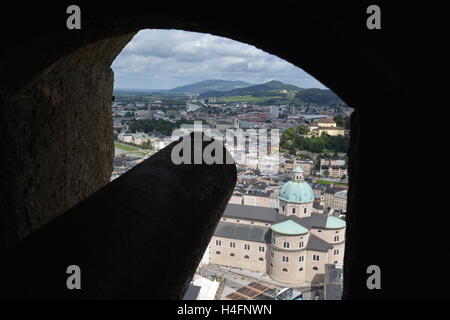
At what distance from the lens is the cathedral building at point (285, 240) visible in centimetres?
2106

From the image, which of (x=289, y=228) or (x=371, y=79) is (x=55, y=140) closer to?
(x=371, y=79)

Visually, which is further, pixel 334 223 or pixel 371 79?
pixel 334 223

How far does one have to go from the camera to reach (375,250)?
0.78m

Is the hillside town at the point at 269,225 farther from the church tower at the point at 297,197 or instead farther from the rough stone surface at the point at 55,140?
the rough stone surface at the point at 55,140

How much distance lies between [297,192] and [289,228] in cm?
213

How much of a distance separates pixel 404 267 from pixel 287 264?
20895mm

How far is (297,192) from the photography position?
2248 cm

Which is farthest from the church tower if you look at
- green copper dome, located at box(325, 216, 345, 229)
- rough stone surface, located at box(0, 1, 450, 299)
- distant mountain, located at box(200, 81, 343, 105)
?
rough stone surface, located at box(0, 1, 450, 299)

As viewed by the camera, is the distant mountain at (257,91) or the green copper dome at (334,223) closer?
the green copper dome at (334,223)

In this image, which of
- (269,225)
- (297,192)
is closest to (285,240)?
(269,225)

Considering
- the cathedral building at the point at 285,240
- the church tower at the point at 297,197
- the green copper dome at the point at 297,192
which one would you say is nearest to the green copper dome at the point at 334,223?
the cathedral building at the point at 285,240

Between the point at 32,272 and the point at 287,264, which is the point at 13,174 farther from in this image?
the point at 287,264

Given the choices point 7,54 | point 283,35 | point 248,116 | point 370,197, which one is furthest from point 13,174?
point 248,116

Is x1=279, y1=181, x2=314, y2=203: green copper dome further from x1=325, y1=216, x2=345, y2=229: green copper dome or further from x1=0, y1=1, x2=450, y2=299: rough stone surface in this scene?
x1=0, y1=1, x2=450, y2=299: rough stone surface
